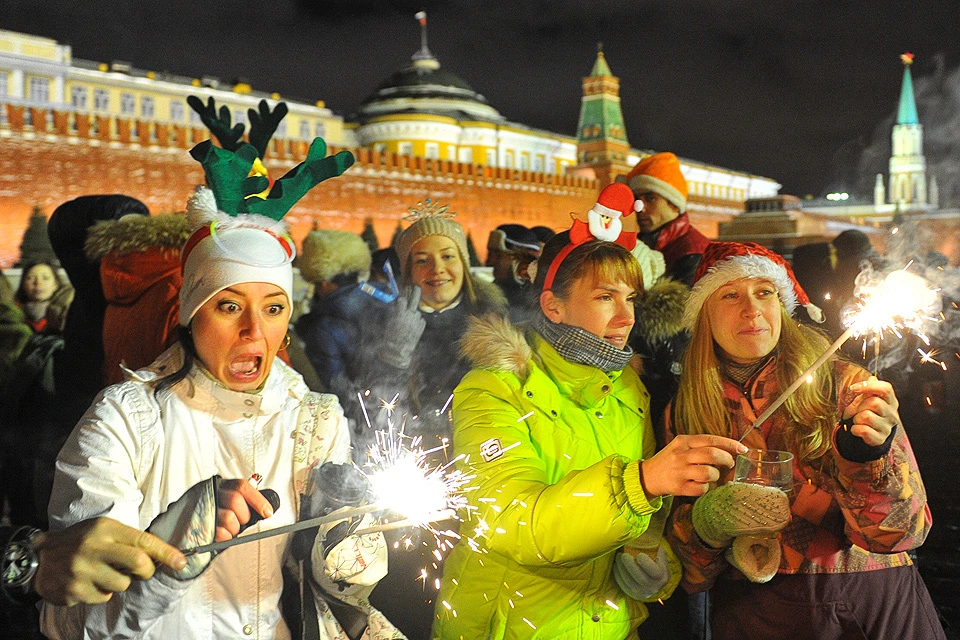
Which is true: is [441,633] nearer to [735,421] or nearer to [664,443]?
[664,443]

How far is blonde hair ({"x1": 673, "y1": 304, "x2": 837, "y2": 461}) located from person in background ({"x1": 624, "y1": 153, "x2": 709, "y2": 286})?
141cm

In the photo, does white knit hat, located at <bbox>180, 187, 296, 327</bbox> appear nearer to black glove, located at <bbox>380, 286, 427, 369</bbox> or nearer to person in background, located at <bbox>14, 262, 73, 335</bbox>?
black glove, located at <bbox>380, 286, 427, 369</bbox>

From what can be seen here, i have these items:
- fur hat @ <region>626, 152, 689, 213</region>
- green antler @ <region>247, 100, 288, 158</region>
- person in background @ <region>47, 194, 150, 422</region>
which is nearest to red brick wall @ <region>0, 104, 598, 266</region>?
fur hat @ <region>626, 152, 689, 213</region>

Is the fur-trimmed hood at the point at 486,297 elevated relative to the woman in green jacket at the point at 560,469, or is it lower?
elevated

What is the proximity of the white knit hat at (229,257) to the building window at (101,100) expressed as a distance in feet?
90.3

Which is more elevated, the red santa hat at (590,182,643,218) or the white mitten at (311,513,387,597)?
the red santa hat at (590,182,643,218)

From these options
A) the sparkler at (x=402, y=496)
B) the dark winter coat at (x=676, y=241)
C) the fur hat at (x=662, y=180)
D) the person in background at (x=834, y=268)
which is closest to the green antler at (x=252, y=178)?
the sparkler at (x=402, y=496)

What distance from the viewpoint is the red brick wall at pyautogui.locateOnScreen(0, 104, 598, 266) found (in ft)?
42.9

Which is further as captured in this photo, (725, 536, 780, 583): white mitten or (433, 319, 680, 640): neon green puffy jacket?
(725, 536, 780, 583): white mitten

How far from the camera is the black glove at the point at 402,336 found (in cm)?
312

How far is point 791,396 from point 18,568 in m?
1.60

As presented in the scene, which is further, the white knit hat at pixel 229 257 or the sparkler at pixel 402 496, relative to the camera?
the white knit hat at pixel 229 257

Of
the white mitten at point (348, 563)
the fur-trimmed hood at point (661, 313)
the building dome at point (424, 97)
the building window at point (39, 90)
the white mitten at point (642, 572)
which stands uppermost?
the building dome at point (424, 97)

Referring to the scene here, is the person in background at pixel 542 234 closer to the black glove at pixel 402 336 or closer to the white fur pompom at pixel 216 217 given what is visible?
the black glove at pixel 402 336
